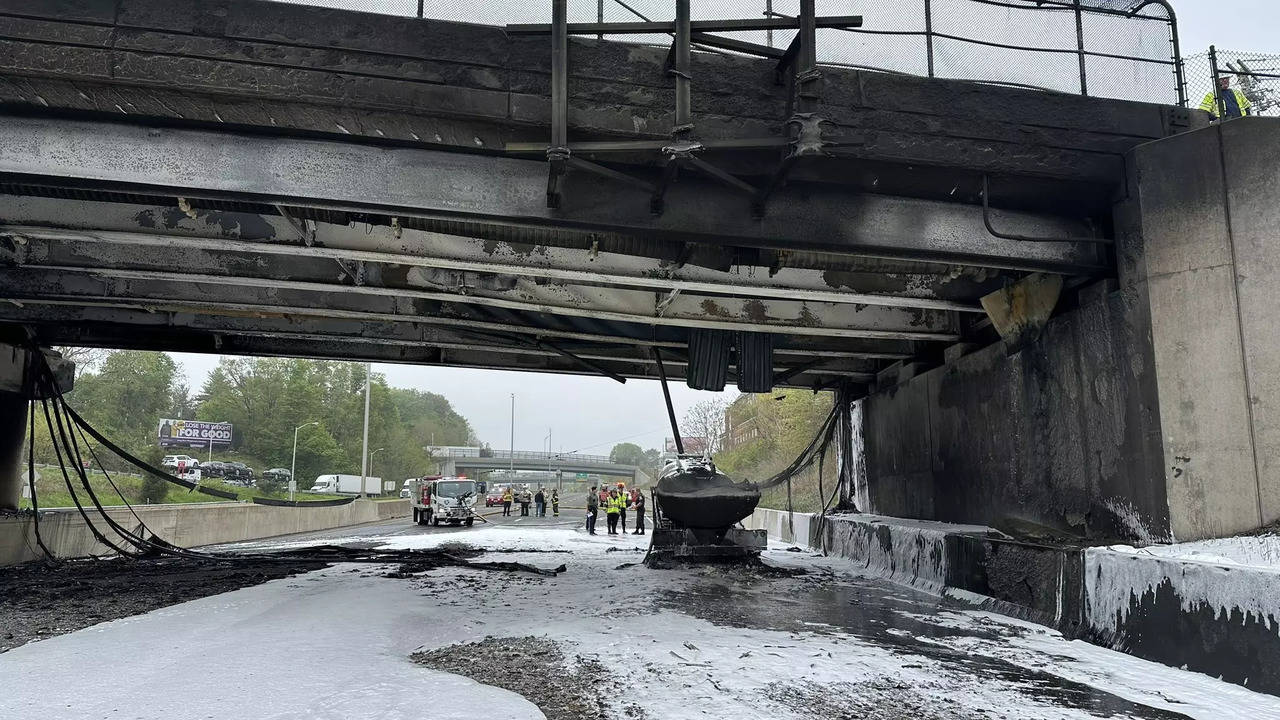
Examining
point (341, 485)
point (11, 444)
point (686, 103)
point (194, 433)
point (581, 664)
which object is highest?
point (686, 103)

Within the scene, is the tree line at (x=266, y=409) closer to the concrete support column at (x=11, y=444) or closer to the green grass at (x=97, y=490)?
the green grass at (x=97, y=490)

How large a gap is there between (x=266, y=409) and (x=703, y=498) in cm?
6958

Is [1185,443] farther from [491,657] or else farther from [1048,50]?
[491,657]

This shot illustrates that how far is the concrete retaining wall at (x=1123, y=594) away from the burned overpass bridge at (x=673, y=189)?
0.73 metres

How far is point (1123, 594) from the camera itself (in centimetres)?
641

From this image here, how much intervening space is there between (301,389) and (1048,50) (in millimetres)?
70458

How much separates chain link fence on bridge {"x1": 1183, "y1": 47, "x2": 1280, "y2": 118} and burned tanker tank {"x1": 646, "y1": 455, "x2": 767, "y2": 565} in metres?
7.38

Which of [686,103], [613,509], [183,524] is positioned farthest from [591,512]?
[686,103]

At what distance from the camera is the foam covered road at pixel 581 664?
4.49 m

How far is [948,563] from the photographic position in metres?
9.61

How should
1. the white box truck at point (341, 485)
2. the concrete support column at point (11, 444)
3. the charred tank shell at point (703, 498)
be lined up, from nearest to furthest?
the charred tank shell at point (703, 498)
the concrete support column at point (11, 444)
the white box truck at point (341, 485)

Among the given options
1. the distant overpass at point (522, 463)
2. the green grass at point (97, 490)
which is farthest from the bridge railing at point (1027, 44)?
the distant overpass at point (522, 463)

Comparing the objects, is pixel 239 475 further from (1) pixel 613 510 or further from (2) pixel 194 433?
(1) pixel 613 510

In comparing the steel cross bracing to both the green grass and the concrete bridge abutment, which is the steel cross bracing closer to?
the concrete bridge abutment
